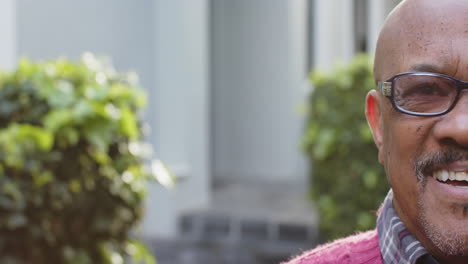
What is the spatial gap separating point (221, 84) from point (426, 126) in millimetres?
6831

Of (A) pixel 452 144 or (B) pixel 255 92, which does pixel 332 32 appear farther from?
(A) pixel 452 144

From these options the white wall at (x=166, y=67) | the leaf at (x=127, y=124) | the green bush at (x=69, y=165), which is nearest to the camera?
the green bush at (x=69, y=165)

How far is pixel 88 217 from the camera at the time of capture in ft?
10.3

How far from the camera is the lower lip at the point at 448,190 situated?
45.3 inches

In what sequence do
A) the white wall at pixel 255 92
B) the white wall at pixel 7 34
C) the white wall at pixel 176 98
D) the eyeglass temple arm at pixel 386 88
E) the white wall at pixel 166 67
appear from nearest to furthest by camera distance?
the eyeglass temple arm at pixel 386 88 < the white wall at pixel 7 34 < the white wall at pixel 166 67 < the white wall at pixel 176 98 < the white wall at pixel 255 92

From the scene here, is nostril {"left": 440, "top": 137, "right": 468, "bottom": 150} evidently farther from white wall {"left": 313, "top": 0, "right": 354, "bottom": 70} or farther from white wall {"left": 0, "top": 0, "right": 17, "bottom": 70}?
white wall {"left": 313, "top": 0, "right": 354, "bottom": 70}

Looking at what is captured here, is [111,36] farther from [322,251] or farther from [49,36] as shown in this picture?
[322,251]

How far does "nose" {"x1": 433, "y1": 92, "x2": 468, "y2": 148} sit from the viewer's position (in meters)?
1.13

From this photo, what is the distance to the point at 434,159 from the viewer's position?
3.89 ft

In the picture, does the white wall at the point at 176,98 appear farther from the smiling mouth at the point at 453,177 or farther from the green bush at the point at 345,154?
the smiling mouth at the point at 453,177

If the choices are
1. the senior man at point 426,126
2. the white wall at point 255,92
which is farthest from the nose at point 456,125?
the white wall at point 255,92

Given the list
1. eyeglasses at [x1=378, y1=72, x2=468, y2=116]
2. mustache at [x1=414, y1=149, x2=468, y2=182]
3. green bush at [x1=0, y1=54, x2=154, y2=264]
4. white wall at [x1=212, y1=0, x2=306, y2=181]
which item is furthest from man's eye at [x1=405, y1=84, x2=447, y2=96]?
white wall at [x1=212, y1=0, x2=306, y2=181]

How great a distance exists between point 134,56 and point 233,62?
7.82 ft

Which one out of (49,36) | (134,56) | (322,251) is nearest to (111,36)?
(134,56)
